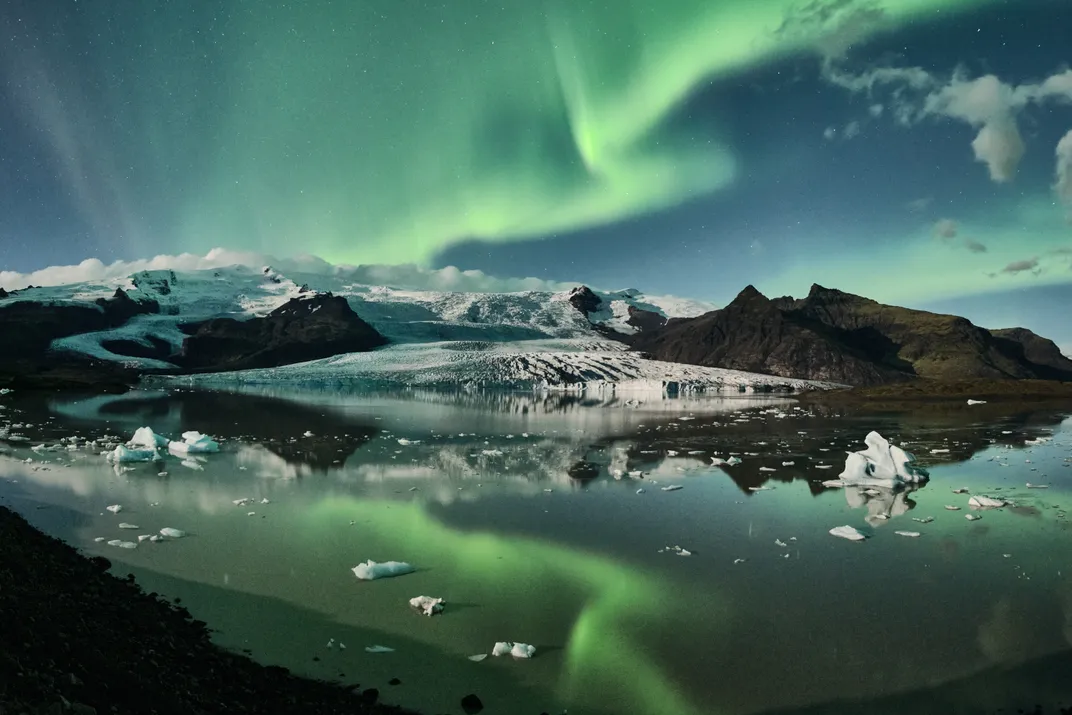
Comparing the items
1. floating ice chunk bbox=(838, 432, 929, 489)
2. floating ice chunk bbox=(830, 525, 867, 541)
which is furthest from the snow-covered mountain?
floating ice chunk bbox=(830, 525, 867, 541)

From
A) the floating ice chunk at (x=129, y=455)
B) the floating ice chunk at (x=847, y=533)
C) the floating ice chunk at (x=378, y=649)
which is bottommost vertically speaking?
the floating ice chunk at (x=378, y=649)

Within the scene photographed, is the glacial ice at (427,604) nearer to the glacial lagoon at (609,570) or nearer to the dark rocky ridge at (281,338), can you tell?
the glacial lagoon at (609,570)

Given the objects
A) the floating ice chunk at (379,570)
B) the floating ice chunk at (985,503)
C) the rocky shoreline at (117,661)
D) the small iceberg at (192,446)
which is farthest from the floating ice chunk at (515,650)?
the small iceberg at (192,446)

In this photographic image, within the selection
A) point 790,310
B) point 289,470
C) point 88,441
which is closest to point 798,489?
point 289,470

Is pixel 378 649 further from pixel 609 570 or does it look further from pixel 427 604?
pixel 609 570

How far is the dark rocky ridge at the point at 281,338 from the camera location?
150875 millimetres

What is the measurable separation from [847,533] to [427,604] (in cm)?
875

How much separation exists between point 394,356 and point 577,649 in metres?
101

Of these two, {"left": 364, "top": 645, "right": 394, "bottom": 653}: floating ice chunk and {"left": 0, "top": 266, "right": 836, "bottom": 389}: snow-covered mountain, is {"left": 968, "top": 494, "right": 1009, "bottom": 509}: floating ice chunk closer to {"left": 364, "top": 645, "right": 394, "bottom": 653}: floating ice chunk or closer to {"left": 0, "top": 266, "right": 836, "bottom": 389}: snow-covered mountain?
{"left": 364, "top": 645, "right": 394, "bottom": 653}: floating ice chunk

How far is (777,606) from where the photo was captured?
355 inches

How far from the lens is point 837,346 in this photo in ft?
495

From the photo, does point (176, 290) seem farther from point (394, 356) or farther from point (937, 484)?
point (937, 484)

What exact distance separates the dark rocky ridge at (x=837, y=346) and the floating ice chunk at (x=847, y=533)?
13764 centimetres

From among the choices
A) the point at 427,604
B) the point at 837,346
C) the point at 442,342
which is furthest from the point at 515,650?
the point at 837,346
